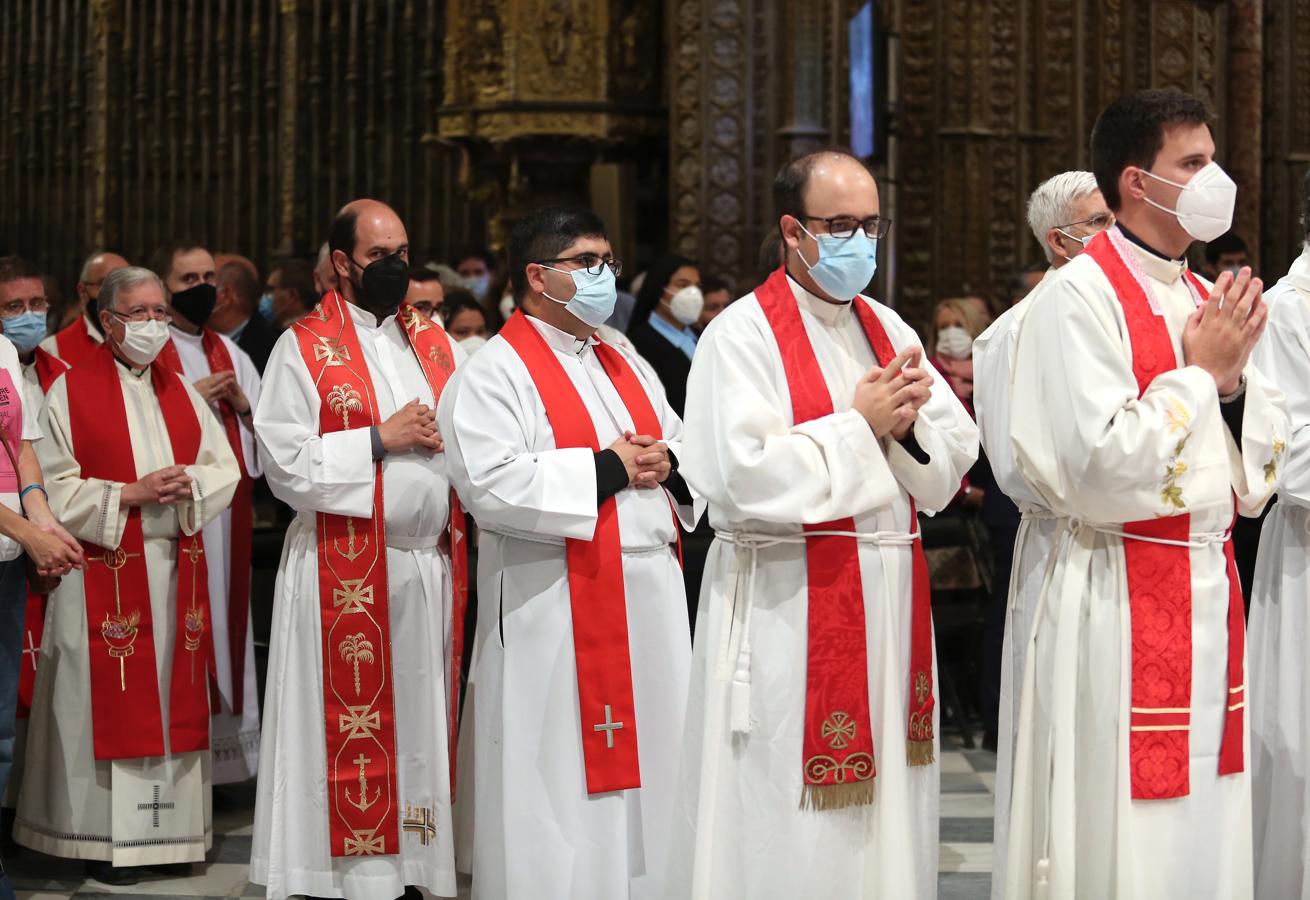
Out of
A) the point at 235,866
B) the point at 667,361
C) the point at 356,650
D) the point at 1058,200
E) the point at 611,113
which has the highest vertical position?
the point at 611,113

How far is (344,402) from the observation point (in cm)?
533

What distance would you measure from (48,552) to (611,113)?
16.5ft

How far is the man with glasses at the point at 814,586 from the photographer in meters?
3.84

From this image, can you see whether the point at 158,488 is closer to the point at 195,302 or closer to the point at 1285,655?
the point at 195,302

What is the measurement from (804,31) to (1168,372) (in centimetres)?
566

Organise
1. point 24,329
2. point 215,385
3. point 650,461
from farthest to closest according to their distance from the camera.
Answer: point 215,385, point 24,329, point 650,461

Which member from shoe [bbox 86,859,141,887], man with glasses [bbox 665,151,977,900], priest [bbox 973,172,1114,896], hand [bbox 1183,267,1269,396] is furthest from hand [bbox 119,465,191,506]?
hand [bbox 1183,267,1269,396]

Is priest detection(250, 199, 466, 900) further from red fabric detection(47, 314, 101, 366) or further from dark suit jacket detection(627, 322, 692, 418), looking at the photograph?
dark suit jacket detection(627, 322, 692, 418)

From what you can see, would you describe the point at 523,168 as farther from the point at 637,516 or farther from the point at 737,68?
the point at 637,516

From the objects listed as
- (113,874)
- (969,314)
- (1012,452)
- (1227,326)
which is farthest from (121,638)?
(969,314)

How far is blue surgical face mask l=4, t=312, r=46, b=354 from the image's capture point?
5621 millimetres

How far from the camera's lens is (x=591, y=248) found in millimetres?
4883

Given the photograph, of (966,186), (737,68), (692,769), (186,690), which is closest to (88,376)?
(186,690)

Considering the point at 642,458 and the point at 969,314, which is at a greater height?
the point at 969,314
